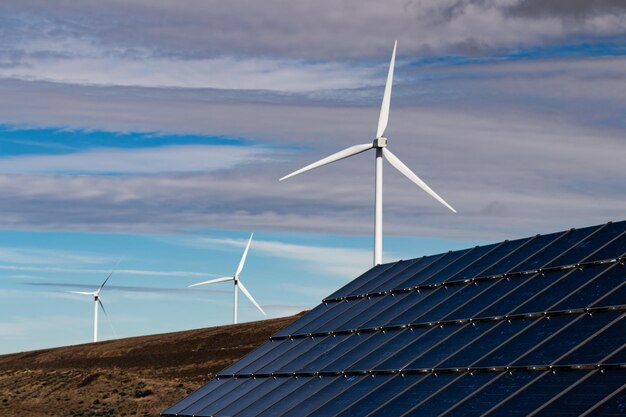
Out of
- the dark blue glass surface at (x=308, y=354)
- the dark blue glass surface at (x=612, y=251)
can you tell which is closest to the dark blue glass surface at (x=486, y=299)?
the dark blue glass surface at (x=612, y=251)

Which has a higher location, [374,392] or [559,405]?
[374,392]

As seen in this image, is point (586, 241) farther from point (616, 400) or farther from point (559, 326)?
point (616, 400)

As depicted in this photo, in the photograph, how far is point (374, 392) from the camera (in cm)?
3291

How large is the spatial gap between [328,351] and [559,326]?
398 inches

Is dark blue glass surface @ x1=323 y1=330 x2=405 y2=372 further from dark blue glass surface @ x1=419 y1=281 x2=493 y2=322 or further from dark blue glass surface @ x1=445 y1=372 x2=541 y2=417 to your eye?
dark blue glass surface @ x1=445 y1=372 x2=541 y2=417

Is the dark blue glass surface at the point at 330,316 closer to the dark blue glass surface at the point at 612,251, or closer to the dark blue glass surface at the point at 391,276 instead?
the dark blue glass surface at the point at 391,276

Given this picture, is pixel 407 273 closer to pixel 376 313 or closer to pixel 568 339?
pixel 376 313

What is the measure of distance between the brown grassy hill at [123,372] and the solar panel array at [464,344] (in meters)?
60.7

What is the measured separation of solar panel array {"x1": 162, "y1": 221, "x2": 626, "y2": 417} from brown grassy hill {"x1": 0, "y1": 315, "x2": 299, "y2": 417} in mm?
60657

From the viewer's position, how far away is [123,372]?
124875 millimetres

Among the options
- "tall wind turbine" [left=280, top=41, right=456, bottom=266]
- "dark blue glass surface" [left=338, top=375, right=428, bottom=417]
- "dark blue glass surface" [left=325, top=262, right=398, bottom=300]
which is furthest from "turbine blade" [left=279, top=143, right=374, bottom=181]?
"dark blue glass surface" [left=338, top=375, right=428, bottom=417]

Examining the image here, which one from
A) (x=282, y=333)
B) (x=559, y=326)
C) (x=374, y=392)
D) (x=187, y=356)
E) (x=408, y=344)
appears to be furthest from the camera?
(x=187, y=356)

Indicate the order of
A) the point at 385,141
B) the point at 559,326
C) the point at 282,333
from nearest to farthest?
the point at 559,326 < the point at 282,333 < the point at 385,141

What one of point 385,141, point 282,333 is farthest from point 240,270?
point 282,333
